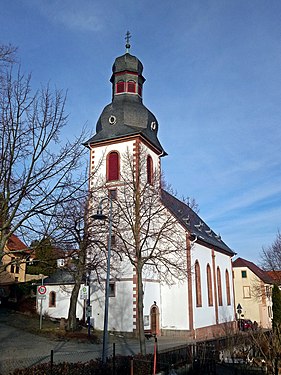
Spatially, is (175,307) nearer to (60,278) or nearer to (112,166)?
(60,278)

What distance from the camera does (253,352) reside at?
15039mm

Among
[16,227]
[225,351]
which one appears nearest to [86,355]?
[225,351]

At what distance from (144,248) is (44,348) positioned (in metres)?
10.2

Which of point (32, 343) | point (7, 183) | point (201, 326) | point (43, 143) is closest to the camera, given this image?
point (7, 183)

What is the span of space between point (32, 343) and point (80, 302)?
9.20 metres

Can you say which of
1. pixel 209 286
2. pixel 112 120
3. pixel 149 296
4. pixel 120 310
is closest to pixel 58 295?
pixel 120 310

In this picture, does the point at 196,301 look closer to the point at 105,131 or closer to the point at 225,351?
the point at 225,351

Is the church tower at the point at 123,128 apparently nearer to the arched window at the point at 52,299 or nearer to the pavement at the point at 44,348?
the arched window at the point at 52,299

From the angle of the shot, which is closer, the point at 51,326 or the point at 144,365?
the point at 144,365

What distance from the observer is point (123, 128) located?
28359mm

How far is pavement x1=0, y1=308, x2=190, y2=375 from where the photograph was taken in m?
14.2

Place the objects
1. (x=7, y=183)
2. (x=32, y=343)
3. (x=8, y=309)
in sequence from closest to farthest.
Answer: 1. (x=7, y=183)
2. (x=32, y=343)
3. (x=8, y=309)

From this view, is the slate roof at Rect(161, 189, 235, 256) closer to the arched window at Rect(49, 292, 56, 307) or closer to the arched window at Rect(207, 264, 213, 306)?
the arched window at Rect(207, 264, 213, 306)

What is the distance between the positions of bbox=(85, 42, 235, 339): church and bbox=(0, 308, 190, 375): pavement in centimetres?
203
